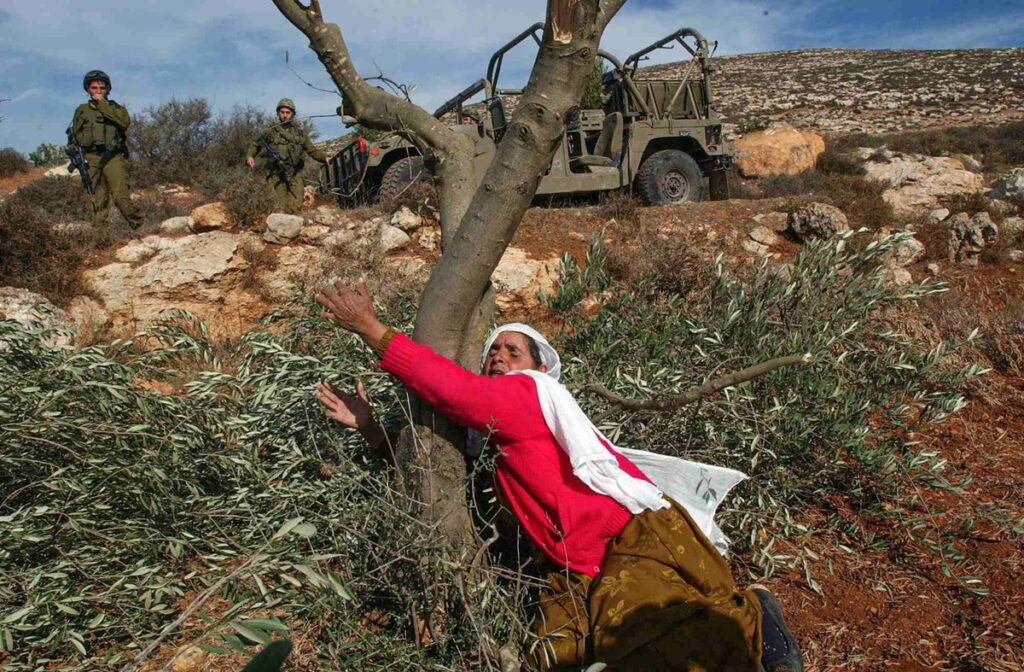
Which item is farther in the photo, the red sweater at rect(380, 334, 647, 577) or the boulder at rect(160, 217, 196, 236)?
the boulder at rect(160, 217, 196, 236)

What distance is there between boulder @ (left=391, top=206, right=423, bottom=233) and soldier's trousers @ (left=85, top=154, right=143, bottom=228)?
116 inches

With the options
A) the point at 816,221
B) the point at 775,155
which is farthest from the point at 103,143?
the point at 775,155

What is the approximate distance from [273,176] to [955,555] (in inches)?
313

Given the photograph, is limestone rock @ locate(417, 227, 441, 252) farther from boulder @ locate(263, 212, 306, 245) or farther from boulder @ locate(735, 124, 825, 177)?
boulder @ locate(735, 124, 825, 177)

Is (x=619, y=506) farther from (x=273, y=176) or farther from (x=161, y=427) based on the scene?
(x=273, y=176)

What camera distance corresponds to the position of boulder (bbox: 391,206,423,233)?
25.2ft

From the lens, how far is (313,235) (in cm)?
749

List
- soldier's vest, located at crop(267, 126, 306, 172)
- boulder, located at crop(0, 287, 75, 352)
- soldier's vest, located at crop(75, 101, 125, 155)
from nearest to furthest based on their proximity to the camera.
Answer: boulder, located at crop(0, 287, 75, 352) < soldier's vest, located at crop(75, 101, 125, 155) < soldier's vest, located at crop(267, 126, 306, 172)

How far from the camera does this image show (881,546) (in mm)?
3193

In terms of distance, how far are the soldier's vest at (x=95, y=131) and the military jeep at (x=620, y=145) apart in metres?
2.65

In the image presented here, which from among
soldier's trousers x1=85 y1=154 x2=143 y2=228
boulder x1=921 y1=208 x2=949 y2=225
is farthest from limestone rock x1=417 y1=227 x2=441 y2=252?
boulder x1=921 y1=208 x2=949 y2=225

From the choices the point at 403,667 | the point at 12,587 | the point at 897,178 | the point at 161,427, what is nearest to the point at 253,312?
the point at 161,427

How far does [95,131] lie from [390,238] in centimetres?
350

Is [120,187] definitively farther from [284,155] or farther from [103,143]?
[284,155]
